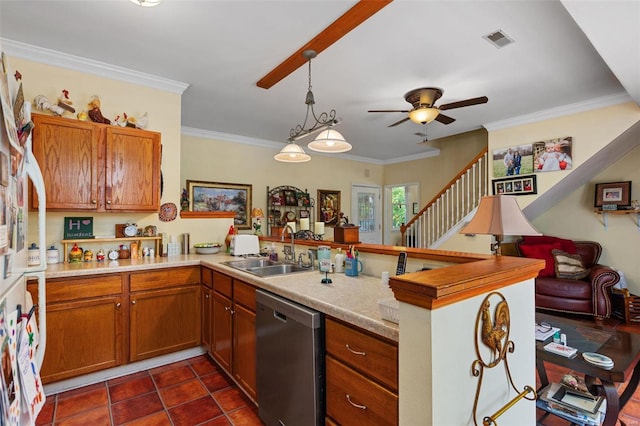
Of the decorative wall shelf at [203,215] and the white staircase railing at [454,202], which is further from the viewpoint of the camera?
the white staircase railing at [454,202]

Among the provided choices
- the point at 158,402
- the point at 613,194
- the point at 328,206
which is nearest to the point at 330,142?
the point at 158,402

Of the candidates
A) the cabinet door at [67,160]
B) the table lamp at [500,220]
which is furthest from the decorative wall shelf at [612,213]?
the cabinet door at [67,160]

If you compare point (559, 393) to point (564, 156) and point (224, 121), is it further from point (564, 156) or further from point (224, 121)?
point (224, 121)

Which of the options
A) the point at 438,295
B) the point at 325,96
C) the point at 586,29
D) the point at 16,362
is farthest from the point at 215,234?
the point at 586,29

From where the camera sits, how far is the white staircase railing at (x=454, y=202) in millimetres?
4828

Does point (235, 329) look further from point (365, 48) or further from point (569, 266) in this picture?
point (569, 266)

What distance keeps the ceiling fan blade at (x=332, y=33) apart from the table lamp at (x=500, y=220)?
1.47 meters

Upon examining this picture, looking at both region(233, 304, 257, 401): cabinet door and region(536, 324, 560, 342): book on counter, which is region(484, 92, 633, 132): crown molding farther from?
region(233, 304, 257, 401): cabinet door

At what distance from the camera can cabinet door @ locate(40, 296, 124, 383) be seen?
228cm

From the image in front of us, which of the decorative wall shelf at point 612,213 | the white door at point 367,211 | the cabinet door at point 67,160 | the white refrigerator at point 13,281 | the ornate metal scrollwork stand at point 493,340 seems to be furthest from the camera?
the white door at point 367,211

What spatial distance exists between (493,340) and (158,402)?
233cm

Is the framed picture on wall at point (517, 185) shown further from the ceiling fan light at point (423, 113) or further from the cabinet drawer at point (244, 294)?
the cabinet drawer at point (244, 294)

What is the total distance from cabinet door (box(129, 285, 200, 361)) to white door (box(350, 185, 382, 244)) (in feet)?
15.4

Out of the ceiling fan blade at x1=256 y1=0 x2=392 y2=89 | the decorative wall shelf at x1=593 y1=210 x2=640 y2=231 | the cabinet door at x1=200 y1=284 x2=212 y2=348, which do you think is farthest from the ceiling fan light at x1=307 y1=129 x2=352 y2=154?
the decorative wall shelf at x1=593 y1=210 x2=640 y2=231
